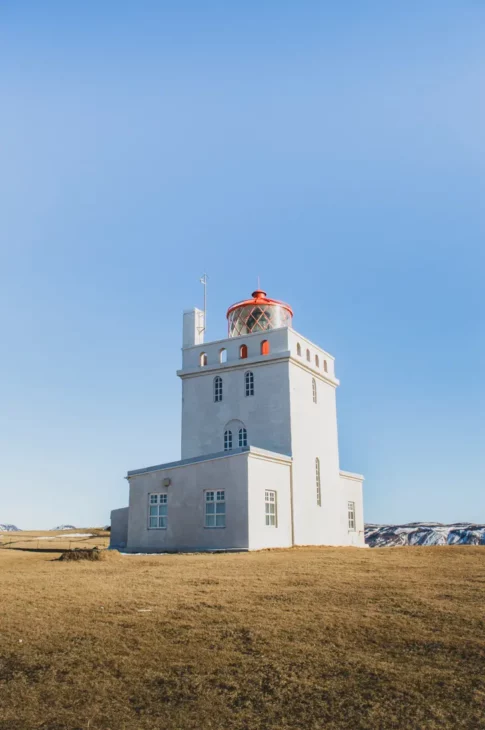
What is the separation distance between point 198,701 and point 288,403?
2163cm

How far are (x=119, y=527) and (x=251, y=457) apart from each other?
30.4 ft

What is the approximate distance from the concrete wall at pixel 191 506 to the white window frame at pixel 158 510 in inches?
5.1

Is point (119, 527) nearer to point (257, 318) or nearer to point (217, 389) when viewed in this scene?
point (217, 389)

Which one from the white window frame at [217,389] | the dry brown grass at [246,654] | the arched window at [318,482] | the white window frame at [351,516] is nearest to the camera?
the dry brown grass at [246,654]

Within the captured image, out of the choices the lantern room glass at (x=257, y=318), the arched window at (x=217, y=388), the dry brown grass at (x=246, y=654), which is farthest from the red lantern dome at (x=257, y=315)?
the dry brown grass at (x=246, y=654)

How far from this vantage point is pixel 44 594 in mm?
11773

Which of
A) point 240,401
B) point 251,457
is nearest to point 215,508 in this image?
point 251,457

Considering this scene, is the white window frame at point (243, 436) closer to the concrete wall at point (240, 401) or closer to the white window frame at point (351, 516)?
the concrete wall at point (240, 401)

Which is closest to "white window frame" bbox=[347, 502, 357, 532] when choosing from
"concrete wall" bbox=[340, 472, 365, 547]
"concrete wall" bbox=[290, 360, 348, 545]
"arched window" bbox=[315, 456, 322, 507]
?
"concrete wall" bbox=[340, 472, 365, 547]

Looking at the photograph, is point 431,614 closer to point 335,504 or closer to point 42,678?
point 42,678

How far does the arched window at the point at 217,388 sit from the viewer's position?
97.6 feet

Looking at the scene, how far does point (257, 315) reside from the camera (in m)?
31.2

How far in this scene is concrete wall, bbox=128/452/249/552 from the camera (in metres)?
23.4

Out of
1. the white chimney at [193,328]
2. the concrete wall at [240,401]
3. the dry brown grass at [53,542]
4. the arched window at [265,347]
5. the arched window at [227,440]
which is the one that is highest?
the white chimney at [193,328]
